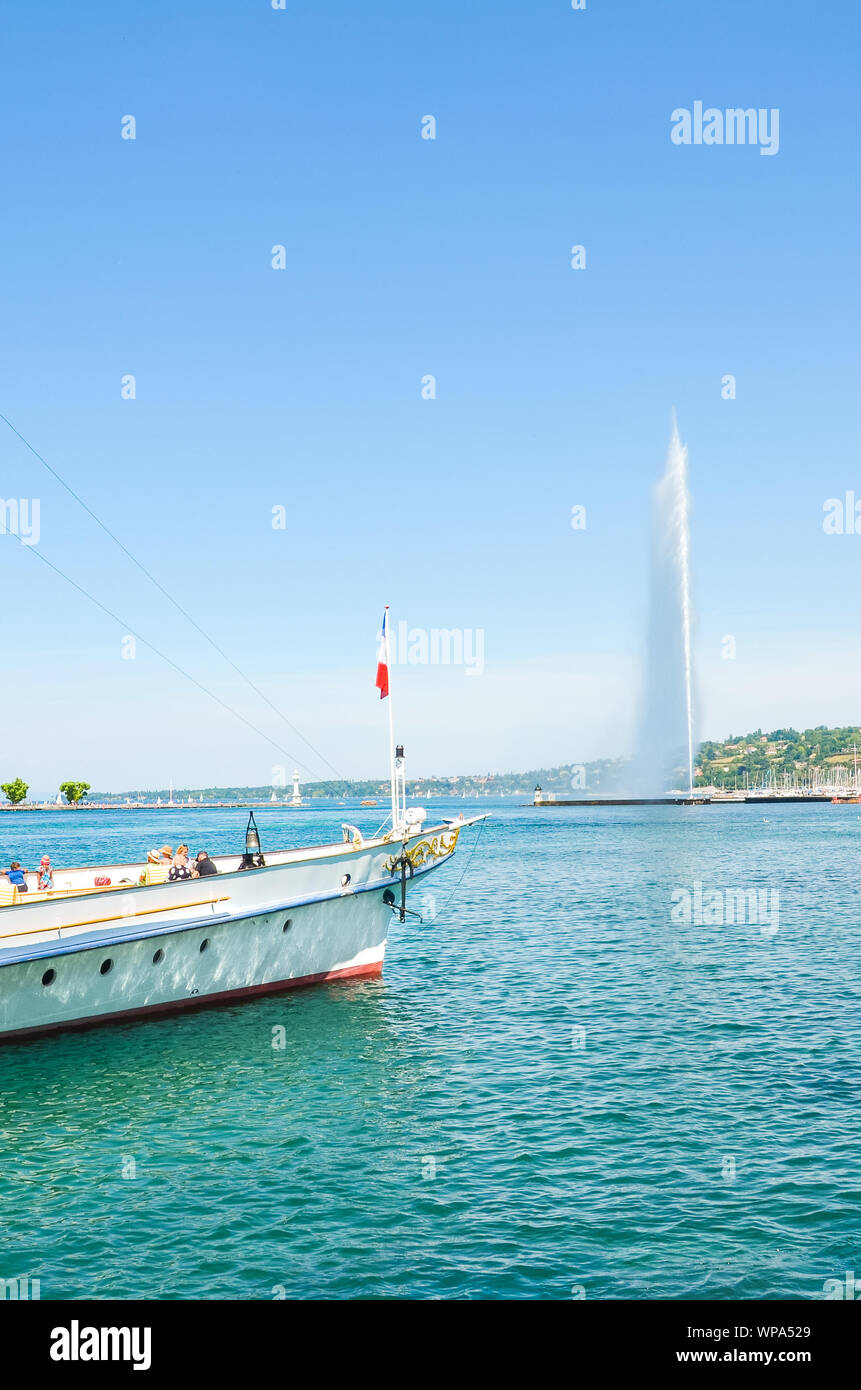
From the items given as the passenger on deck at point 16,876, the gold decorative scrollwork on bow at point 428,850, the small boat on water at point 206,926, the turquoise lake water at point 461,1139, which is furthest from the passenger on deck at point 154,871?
the gold decorative scrollwork on bow at point 428,850

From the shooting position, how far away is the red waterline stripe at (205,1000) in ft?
73.8

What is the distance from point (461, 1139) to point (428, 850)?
43.9 feet

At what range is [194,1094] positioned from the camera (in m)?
18.9

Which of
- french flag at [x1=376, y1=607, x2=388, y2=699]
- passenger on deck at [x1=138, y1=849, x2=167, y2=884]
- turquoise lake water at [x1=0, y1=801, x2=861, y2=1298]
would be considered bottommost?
turquoise lake water at [x1=0, y1=801, x2=861, y2=1298]

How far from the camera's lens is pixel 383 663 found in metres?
27.6

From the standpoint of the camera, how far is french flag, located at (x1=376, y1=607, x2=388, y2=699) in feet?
90.3

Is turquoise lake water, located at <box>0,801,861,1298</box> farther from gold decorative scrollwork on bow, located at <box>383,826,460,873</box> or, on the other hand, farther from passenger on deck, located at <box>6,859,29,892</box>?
passenger on deck, located at <box>6,859,29,892</box>

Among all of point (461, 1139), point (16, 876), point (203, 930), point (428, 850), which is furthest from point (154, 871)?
point (461, 1139)

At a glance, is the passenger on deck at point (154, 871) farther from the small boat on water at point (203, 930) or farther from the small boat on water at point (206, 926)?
the small boat on water at point (203, 930)

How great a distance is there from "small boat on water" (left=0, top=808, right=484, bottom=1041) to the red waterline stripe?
1.3 inches

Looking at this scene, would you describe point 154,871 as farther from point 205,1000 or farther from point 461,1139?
point 461,1139

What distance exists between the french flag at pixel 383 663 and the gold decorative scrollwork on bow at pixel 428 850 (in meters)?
4.52

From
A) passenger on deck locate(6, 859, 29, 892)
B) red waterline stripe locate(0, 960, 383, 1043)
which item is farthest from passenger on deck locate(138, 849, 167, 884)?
red waterline stripe locate(0, 960, 383, 1043)
